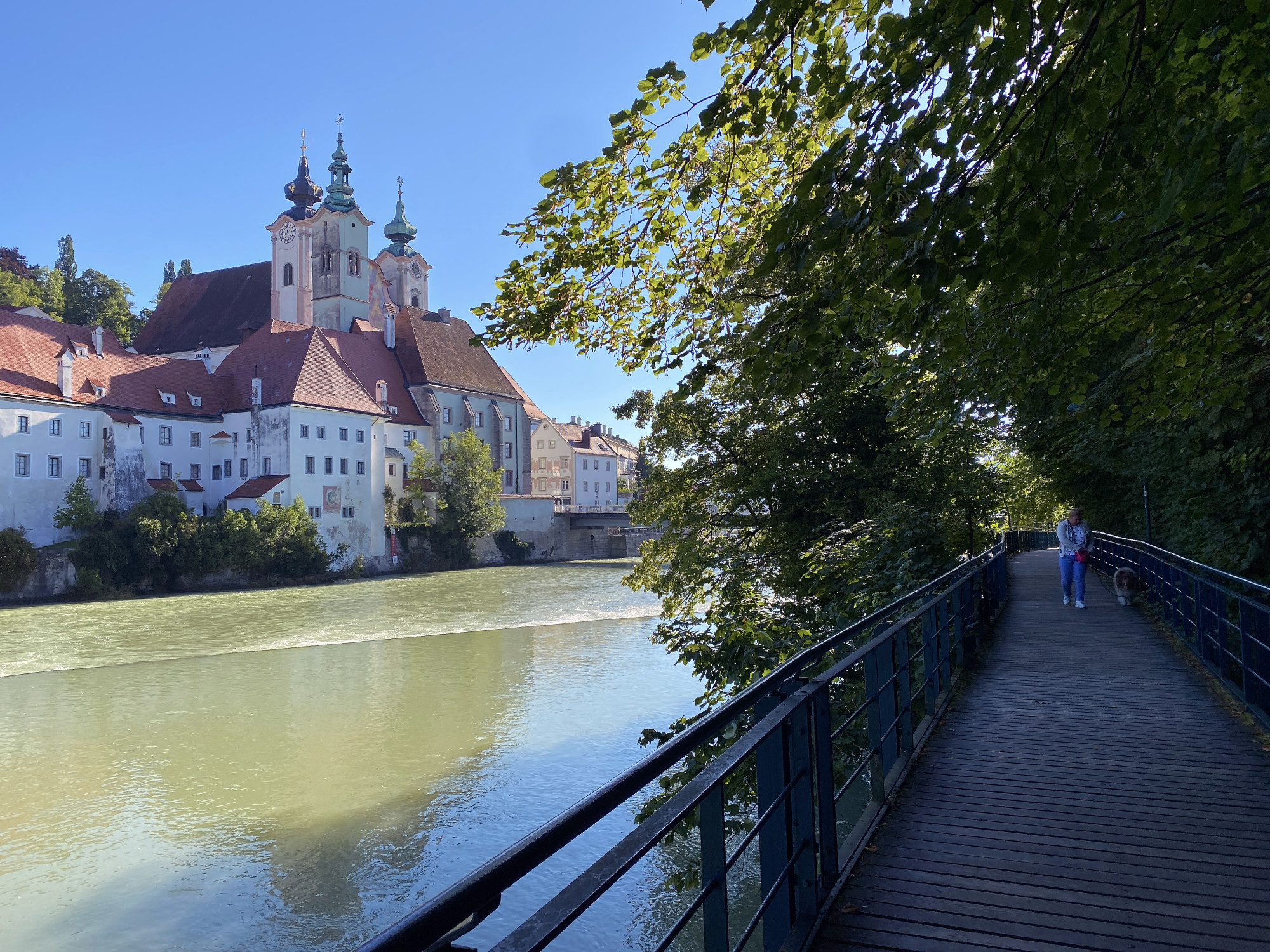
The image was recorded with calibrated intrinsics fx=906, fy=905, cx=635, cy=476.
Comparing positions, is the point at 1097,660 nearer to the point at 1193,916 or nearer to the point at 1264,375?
the point at 1264,375

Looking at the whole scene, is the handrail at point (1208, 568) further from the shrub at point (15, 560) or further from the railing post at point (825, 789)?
the shrub at point (15, 560)

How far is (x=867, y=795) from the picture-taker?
9.08m

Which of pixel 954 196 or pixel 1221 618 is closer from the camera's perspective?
pixel 954 196

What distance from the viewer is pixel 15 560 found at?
3956 centimetres

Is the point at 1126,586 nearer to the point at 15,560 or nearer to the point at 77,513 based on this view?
the point at 15,560

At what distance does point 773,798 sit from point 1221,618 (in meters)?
6.48

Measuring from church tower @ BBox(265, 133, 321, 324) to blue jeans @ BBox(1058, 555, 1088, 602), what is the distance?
68.3 metres

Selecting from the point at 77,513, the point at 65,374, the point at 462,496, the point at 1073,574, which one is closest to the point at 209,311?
the point at 65,374

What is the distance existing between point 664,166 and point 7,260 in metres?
81.0

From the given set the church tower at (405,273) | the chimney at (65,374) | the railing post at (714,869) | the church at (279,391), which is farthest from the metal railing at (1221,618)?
the church tower at (405,273)

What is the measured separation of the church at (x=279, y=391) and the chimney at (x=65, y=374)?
74 millimetres

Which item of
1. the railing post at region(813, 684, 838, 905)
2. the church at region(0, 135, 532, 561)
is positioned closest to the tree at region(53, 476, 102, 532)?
the church at region(0, 135, 532, 561)

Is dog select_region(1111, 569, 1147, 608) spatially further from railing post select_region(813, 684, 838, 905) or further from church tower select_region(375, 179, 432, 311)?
church tower select_region(375, 179, 432, 311)

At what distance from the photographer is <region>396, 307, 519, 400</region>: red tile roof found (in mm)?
70250
